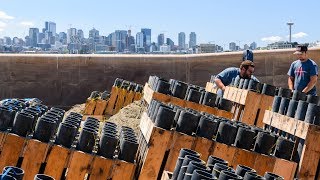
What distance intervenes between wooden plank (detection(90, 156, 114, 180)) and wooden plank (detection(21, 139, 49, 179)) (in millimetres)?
649

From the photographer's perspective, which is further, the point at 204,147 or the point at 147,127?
the point at 147,127

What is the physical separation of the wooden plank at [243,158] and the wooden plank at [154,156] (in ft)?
3.19

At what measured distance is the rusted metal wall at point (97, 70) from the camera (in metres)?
18.2

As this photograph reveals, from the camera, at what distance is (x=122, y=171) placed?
22.6 feet

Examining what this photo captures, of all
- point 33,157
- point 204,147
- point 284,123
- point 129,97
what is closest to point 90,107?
point 129,97

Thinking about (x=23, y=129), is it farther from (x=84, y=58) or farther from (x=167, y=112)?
(x=84, y=58)

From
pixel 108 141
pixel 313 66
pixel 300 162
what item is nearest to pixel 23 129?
pixel 108 141

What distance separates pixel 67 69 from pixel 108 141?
39.2 feet

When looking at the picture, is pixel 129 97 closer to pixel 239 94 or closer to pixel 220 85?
pixel 220 85

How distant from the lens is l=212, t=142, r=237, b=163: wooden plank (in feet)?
24.0

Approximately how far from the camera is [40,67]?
60.2 ft

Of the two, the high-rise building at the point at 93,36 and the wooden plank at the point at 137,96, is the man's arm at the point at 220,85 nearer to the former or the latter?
the wooden plank at the point at 137,96

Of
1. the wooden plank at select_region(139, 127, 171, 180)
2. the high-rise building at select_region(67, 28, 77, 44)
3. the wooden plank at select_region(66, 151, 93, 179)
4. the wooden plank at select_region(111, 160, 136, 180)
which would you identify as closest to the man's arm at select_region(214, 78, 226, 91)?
the wooden plank at select_region(139, 127, 171, 180)

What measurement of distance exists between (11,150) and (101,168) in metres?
1.17
